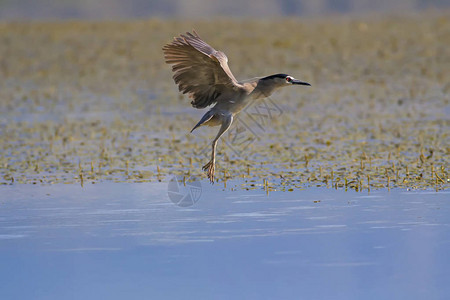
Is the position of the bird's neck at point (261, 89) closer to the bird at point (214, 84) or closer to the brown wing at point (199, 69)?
the bird at point (214, 84)

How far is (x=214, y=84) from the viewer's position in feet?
30.3

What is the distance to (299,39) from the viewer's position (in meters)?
26.4

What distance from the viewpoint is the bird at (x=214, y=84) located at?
8953 millimetres

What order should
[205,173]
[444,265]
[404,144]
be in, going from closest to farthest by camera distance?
[444,265] < [205,173] < [404,144]

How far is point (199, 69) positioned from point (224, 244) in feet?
7.78

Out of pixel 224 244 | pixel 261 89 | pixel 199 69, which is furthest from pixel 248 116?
pixel 224 244

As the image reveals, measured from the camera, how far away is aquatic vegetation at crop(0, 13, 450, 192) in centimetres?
1014

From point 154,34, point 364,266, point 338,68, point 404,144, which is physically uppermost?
point 154,34

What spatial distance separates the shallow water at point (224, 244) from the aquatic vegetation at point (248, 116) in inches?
30.5

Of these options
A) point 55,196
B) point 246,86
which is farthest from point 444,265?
point 55,196

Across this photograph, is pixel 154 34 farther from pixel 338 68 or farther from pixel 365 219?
pixel 365 219

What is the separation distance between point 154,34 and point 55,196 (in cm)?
2010

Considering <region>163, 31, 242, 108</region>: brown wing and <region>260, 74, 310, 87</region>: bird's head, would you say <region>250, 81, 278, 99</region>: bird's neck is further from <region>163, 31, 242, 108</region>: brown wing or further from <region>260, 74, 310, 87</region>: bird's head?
<region>163, 31, 242, 108</region>: brown wing

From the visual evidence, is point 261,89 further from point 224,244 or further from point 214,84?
point 224,244
